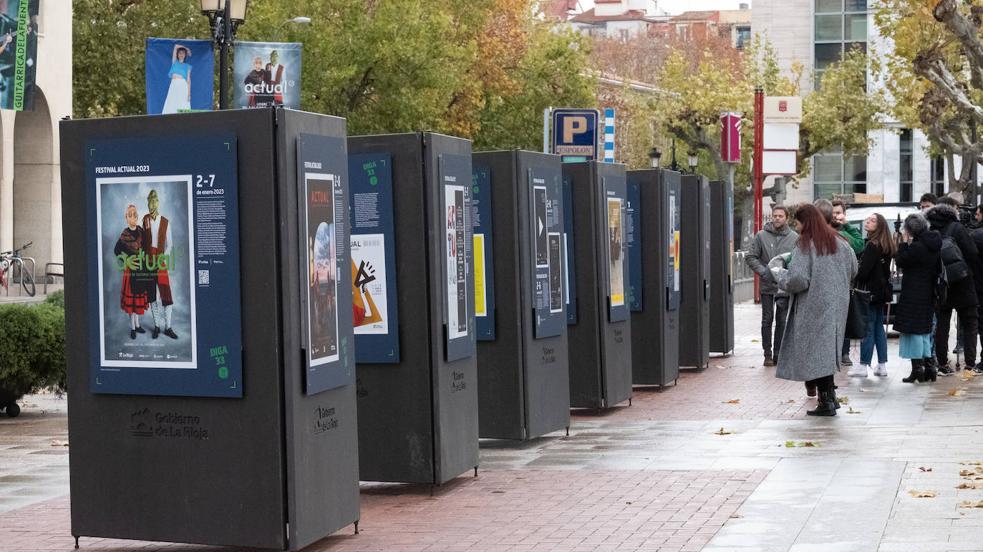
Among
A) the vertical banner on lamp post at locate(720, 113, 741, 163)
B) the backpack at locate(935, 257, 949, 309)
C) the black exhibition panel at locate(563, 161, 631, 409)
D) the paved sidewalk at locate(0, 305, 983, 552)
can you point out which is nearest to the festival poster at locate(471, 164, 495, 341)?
the paved sidewalk at locate(0, 305, 983, 552)

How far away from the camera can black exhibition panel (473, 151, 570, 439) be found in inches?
478

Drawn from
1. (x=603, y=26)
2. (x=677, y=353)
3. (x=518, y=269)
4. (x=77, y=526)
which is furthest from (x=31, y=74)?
(x=603, y=26)

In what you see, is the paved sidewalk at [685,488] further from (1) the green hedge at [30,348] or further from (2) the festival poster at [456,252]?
(2) the festival poster at [456,252]

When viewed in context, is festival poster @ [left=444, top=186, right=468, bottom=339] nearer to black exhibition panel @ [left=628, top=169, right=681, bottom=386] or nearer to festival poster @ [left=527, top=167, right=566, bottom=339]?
festival poster @ [left=527, top=167, right=566, bottom=339]

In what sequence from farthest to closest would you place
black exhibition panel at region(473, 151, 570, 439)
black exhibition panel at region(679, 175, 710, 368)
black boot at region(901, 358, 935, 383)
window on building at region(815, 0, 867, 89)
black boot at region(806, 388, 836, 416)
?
window on building at region(815, 0, 867, 89) → black exhibition panel at region(679, 175, 710, 368) → black boot at region(901, 358, 935, 383) → black boot at region(806, 388, 836, 416) → black exhibition panel at region(473, 151, 570, 439)

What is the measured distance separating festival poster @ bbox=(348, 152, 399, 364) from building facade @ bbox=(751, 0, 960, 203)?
71.8 metres

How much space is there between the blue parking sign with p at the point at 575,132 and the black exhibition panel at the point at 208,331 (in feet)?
37.8

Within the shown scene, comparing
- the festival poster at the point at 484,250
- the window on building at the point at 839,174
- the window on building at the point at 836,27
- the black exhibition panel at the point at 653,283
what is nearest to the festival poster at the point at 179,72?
the black exhibition panel at the point at 653,283

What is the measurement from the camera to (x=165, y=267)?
26.9 feet

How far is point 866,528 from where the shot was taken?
8.67 m

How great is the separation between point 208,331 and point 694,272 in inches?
456

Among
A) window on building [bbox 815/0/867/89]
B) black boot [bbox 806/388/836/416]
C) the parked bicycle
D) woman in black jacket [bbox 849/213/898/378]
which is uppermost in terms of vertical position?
window on building [bbox 815/0/867/89]

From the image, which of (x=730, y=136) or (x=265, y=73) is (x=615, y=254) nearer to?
(x=265, y=73)

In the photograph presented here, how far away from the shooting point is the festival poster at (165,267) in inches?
319
